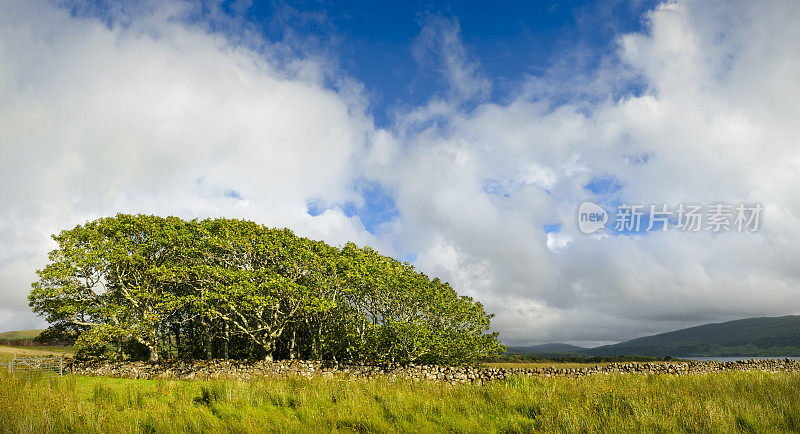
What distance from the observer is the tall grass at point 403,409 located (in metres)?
8.94

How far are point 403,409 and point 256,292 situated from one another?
17509 millimetres

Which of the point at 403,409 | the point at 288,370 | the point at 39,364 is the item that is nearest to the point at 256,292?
the point at 288,370

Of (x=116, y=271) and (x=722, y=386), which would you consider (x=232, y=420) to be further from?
(x=116, y=271)

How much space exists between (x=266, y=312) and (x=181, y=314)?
9.37 m

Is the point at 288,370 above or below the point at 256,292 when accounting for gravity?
below

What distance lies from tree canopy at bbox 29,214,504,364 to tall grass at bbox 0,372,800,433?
12250 millimetres

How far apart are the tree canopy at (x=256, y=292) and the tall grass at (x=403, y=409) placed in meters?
12.2

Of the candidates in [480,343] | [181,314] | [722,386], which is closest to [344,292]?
[480,343]

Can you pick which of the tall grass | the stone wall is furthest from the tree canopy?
the tall grass

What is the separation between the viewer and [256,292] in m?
25.7

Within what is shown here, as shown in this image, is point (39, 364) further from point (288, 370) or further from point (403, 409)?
point (403, 409)

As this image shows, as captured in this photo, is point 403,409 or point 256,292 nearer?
point 403,409

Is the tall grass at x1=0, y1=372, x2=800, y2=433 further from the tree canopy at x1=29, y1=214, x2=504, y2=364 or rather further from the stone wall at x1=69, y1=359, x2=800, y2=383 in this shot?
the tree canopy at x1=29, y1=214, x2=504, y2=364

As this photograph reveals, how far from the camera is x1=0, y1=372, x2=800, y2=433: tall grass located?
894 centimetres
